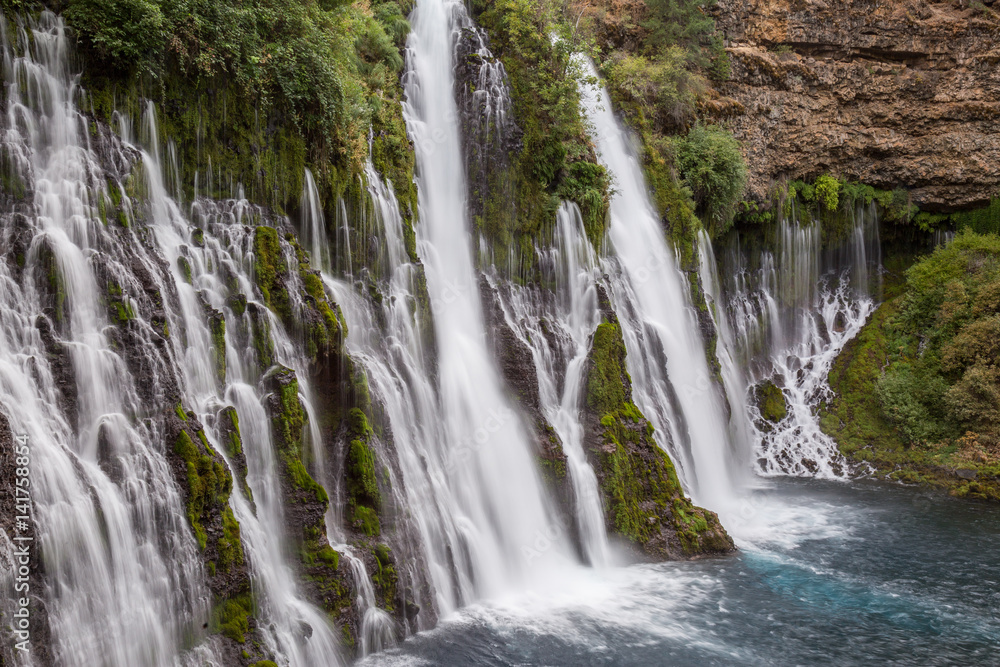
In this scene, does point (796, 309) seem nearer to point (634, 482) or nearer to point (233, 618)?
point (634, 482)

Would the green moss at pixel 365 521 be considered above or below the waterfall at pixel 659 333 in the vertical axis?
below

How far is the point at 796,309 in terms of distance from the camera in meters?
26.5

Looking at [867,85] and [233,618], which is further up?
[867,85]

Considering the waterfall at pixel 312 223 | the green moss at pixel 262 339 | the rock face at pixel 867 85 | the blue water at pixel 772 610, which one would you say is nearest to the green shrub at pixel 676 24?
the rock face at pixel 867 85

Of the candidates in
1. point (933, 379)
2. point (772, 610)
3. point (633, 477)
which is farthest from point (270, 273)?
point (933, 379)

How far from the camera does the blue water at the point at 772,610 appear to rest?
10.5 m

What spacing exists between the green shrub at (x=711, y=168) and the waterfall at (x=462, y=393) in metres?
8.43

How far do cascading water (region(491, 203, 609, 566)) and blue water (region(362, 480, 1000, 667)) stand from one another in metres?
1.24

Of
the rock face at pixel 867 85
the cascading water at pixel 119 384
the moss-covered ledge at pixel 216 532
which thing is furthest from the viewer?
the rock face at pixel 867 85

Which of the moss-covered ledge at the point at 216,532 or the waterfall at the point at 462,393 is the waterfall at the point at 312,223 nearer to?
the waterfall at the point at 462,393

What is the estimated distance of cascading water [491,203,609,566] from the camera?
14.1 meters

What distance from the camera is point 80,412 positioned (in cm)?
816

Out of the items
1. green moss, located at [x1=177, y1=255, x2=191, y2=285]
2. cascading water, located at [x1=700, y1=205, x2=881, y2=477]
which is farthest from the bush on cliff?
cascading water, located at [x1=700, y1=205, x2=881, y2=477]

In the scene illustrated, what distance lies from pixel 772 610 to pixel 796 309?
16474mm
